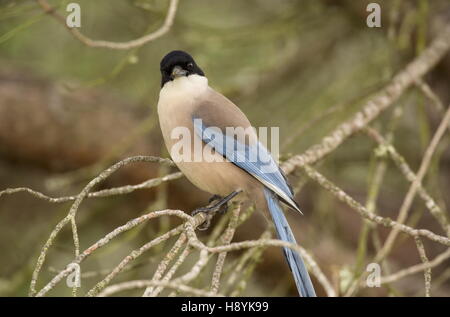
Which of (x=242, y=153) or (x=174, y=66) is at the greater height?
(x=174, y=66)

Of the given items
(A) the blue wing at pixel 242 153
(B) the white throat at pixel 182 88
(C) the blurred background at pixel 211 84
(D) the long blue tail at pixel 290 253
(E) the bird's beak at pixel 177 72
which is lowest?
(D) the long blue tail at pixel 290 253

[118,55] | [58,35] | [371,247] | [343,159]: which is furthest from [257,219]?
[58,35]

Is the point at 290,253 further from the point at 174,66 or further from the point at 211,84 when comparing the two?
the point at 211,84

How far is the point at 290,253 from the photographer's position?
2141 millimetres

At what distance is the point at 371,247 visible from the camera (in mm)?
4402

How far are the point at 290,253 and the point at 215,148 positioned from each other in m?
0.53

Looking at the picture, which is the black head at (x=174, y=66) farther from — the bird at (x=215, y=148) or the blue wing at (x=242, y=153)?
the blue wing at (x=242, y=153)

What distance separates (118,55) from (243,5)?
2.83ft

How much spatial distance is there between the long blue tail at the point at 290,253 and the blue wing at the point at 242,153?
0.08m

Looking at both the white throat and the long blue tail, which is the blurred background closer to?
the white throat

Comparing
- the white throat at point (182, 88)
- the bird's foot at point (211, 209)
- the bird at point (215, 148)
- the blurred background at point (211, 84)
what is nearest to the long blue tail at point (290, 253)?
the bird at point (215, 148)

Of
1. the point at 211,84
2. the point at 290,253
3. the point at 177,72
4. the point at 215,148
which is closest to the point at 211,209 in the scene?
the point at 215,148

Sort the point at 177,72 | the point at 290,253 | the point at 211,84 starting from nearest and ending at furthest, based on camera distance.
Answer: the point at 290,253 → the point at 177,72 → the point at 211,84

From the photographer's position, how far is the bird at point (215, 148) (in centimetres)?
240
